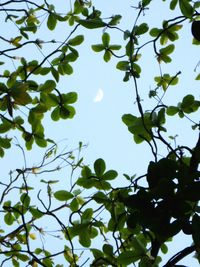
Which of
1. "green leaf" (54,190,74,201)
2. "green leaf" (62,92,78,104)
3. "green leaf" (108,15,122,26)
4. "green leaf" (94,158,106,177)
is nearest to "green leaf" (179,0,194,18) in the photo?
"green leaf" (108,15,122,26)

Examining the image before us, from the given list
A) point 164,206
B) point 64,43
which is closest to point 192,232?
point 164,206

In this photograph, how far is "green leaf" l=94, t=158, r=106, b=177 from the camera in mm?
1359

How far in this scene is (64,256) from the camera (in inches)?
61.9

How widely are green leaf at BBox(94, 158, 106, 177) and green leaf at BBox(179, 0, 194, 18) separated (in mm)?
745

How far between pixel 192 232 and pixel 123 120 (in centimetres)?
61

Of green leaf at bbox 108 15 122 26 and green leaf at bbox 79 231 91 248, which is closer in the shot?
green leaf at bbox 79 231 91 248

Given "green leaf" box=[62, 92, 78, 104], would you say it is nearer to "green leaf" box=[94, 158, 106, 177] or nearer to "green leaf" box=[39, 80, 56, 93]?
"green leaf" box=[39, 80, 56, 93]

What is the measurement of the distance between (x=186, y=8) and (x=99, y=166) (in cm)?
80

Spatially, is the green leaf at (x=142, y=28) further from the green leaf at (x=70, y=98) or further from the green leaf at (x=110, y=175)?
the green leaf at (x=110, y=175)

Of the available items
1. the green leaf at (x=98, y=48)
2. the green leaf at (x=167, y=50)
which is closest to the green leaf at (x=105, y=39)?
the green leaf at (x=98, y=48)

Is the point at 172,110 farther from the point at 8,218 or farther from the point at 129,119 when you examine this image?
the point at 8,218

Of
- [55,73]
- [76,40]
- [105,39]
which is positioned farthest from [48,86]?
[105,39]

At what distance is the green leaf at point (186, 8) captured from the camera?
1.49 m

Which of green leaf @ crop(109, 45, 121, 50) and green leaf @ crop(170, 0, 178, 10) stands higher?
green leaf @ crop(109, 45, 121, 50)
